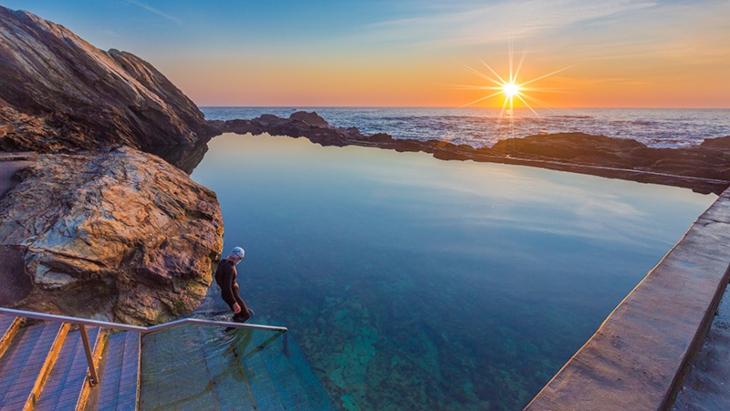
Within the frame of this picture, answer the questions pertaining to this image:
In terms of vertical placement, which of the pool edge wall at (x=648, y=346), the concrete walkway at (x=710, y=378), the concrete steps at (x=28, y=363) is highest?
the pool edge wall at (x=648, y=346)

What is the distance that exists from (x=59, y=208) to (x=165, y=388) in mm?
6036

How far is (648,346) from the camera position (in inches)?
163

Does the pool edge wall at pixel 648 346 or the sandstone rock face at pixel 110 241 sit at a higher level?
the pool edge wall at pixel 648 346

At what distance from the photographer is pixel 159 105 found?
3192 centimetres

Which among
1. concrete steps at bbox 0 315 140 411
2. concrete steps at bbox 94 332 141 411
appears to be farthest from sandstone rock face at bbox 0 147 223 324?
concrete steps at bbox 0 315 140 411

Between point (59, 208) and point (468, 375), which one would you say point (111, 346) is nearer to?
point (59, 208)

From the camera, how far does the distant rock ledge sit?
65.0 ft

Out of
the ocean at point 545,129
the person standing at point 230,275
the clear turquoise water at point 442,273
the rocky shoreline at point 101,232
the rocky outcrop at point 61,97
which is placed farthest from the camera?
the ocean at point 545,129

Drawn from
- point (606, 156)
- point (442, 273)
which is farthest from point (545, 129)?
point (442, 273)

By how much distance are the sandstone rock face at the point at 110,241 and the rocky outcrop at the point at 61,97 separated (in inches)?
416

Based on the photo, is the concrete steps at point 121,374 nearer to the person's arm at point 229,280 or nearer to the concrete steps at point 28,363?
the concrete steps at point 28,363

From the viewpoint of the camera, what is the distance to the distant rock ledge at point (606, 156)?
1982 cm

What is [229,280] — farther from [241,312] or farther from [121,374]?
[121,374]

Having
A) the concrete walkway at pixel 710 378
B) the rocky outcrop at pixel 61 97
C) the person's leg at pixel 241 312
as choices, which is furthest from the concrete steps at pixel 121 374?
the rocky outcrop at pixel 61 97
